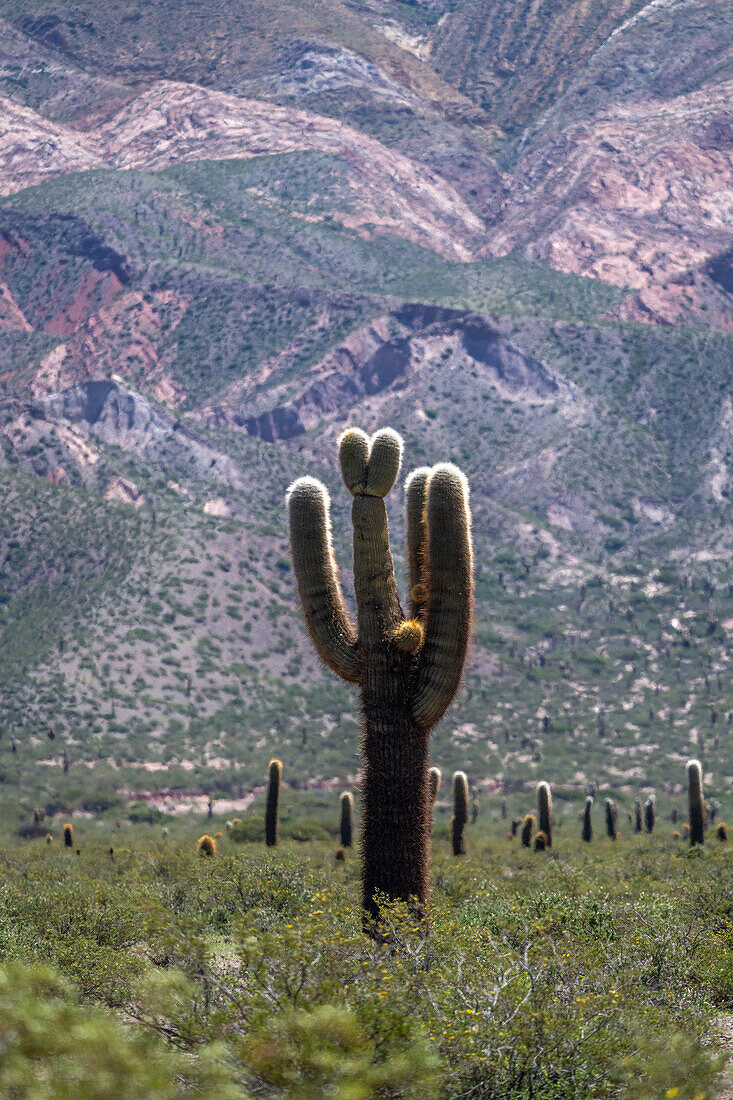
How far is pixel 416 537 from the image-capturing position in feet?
44.6

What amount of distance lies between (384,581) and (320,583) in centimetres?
64

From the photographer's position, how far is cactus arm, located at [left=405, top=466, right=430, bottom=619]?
42.3 feet

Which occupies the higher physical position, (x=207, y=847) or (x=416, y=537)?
(x=416, y=537)

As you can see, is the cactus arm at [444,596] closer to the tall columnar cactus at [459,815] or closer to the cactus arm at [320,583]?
the cactus arm at [320,583]

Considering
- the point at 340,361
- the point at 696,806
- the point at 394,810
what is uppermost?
the point at 340,361

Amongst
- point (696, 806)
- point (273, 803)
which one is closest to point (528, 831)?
point (696, 806)

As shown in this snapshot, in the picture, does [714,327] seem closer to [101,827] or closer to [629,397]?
[629,397]

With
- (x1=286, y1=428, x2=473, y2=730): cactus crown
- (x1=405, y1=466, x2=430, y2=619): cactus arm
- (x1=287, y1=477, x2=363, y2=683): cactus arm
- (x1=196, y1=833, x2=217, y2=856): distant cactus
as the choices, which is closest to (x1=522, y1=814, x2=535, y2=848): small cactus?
(x1=196, y1=833, x2=217, y2=856): distant cactus

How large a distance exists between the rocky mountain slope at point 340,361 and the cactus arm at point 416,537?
46.2m

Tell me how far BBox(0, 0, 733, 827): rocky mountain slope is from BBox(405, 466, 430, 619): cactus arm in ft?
151

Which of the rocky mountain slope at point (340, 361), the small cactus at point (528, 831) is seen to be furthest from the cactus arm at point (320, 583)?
the rocky mountain slope at point (340, 361)

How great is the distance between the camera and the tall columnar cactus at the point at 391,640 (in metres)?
12.2

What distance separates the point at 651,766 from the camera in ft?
218

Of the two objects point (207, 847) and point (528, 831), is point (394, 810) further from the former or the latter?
point (528, 831)
